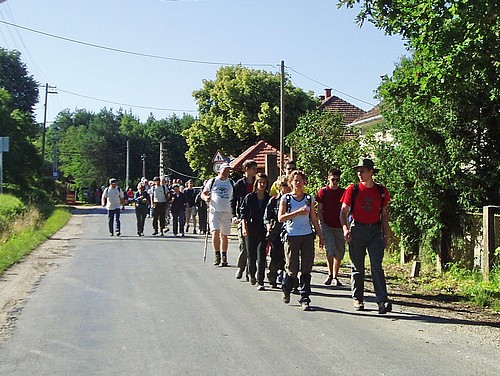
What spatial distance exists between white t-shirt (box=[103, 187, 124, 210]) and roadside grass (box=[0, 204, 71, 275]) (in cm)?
210

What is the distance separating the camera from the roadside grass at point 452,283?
994 cm

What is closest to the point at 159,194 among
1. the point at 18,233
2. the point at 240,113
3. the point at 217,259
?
the point at 18,233

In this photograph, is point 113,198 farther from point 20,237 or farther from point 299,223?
point 299,223

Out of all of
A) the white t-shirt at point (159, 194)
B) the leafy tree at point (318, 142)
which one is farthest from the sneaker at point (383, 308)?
the white t-shirt at point (159, 194)

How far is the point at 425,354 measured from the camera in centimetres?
666

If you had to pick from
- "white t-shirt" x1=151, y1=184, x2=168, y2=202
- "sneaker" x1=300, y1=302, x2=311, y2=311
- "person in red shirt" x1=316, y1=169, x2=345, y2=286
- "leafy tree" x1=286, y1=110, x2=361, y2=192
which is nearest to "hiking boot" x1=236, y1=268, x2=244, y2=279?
"person in red shirt" x1=316, y1=169, x2=345, y2=286

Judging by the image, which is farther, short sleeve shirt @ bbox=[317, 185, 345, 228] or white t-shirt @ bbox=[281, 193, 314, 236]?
short sleeve shirt @ bbox=[317, 185, 345, 228]

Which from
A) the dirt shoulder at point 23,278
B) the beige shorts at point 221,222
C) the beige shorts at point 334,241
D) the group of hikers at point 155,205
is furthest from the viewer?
the group of hikers at point 155,205

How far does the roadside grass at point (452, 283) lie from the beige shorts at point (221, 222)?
2193 mm

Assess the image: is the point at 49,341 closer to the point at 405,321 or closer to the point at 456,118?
the point at 405,321

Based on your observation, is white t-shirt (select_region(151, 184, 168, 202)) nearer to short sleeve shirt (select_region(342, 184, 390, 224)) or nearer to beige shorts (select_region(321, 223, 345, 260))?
beige shorts (select_region(321, 223, 345, 260))

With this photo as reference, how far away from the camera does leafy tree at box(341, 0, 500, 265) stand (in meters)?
10.4

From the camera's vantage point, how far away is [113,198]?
2055 cm

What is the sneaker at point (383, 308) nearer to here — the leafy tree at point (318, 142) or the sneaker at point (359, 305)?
the sneaker at point (359, 305)
